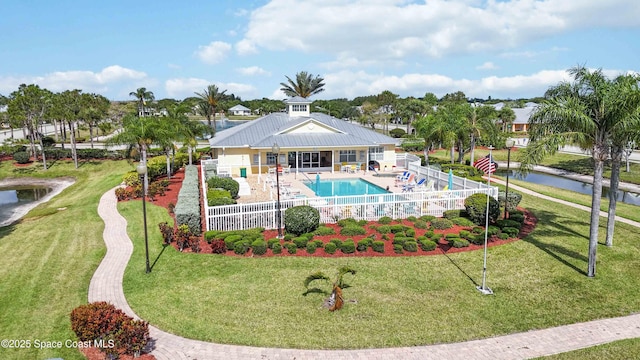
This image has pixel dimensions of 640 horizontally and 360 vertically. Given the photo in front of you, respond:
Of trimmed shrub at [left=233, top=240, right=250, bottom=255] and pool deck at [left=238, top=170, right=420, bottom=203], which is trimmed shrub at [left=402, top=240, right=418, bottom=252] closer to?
trimmed shrub at [left=233, top=240, right=250, bottom=255]

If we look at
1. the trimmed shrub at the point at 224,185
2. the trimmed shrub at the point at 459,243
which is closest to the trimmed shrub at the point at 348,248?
the trimmed shrub at the point at 459,243

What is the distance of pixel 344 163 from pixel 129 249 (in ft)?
67.6

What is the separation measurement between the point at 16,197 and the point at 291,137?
71.3 ft

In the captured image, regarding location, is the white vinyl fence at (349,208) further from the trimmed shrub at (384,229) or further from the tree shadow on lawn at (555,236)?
the tree shadow on lawn at (555,236)

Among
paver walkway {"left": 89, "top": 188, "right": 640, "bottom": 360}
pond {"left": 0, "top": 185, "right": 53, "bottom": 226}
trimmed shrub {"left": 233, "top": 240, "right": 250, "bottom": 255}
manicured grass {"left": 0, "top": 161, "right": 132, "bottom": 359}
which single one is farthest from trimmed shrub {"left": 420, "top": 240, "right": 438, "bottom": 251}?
pond {"left": 0, "top": 185, "right": 53, "bottom": 226}

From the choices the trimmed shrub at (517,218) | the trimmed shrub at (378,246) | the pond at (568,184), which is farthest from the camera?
the pond at (568,184)

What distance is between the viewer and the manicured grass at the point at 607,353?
875 centimetres

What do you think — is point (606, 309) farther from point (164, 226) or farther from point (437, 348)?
point (164, 226)

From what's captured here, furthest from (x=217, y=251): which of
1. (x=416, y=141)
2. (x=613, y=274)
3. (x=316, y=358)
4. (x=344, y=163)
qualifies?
(x=416, y=141)

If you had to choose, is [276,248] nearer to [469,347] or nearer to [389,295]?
[389,295]

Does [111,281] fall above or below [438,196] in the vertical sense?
below

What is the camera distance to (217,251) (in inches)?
590

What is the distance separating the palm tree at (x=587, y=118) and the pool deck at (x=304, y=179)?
Answer: 12.9m

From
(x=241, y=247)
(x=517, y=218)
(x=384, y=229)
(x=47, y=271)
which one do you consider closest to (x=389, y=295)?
(x=384, y=229)
